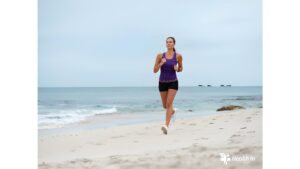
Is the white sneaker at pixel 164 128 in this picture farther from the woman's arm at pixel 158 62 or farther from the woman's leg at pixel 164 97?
the woman's arm at pixel 158 62

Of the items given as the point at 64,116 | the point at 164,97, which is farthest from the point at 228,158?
the point at 64,116

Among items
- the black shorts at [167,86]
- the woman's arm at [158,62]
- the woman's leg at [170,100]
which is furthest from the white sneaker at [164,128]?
the woman's arm at [158,62]

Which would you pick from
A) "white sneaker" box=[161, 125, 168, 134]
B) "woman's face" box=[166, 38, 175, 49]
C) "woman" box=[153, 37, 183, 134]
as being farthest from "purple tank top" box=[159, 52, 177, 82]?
"white sneaker" box=[161, 125, 168, 134]

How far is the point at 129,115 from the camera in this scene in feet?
17.1

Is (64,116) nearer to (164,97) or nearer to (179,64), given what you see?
(164,97)

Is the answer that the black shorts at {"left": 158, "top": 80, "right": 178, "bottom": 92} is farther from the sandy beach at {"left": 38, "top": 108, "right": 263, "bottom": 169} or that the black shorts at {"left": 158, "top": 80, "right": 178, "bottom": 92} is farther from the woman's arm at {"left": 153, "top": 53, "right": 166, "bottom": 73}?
the sandy beach at {"left": 38, "top": 108, "right": 263, "bottom": 169}

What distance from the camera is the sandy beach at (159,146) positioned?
4262 millimetres

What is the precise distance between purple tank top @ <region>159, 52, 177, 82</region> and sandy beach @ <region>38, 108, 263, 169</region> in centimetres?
47

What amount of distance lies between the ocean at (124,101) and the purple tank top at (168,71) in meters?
→ 0.13

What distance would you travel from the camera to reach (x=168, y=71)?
15.5ft

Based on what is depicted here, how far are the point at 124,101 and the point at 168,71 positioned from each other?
0.53m

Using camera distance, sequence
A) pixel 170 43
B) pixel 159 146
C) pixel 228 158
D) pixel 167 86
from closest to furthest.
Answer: pixel 228 158
pixel 159 146
pixel 170 43
pixel 167 86

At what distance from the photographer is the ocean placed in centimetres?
452
